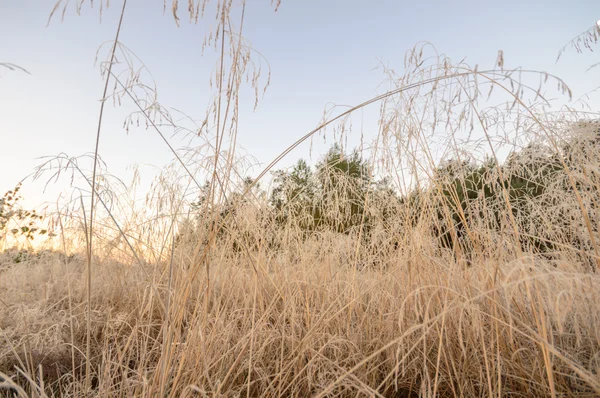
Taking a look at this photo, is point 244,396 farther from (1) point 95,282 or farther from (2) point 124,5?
(1) point 95,282

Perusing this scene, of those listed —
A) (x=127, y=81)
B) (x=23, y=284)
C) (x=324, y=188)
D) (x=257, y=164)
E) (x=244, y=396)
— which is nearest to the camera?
(x=244, y=396)

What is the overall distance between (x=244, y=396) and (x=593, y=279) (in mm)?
1167

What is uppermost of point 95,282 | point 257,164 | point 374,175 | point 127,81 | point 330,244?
point 127,81

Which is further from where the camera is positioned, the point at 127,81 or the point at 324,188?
the point at 324,188

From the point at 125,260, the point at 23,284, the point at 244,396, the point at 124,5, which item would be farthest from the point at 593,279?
the point at 23,284

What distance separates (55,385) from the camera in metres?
1.44

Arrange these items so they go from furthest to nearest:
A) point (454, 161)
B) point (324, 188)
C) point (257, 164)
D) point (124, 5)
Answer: point (324, 188) < point (257, 164) < point (454, 161) < point (124, 5)

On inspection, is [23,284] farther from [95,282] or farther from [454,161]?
[454,161]

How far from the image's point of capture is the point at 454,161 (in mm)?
1771

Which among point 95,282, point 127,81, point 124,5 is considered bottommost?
point 95,282

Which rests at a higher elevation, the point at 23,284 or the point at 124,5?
the point at 124,5

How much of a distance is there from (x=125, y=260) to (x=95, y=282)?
0.81 feet

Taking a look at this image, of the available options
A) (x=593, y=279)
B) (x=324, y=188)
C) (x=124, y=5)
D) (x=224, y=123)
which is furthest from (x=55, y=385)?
(x=593, y=279)

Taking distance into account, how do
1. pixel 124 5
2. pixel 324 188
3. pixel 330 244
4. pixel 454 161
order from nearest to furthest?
pixel 124 5, pixel 454 161, pixel 324 188, pixel 330 244
